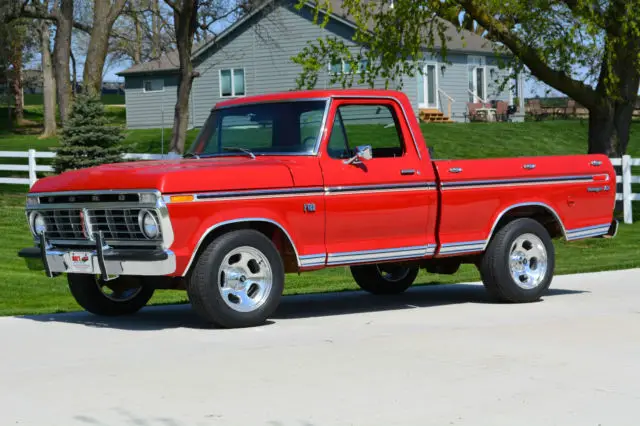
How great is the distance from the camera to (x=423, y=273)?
56.6 feet

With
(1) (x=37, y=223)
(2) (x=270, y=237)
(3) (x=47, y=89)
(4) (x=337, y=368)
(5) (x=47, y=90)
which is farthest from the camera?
(3) (x=47, y=89)

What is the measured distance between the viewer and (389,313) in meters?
11.9

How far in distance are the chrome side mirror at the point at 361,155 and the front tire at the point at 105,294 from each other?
7.27 ft

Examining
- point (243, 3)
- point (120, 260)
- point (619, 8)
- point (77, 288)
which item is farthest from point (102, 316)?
point (243, 3)

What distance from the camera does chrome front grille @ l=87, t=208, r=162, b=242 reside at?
33.8 feet

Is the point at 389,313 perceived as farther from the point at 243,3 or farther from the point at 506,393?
the point at 243,3

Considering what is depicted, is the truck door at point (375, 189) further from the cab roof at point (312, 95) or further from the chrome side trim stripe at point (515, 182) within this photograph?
the chrome side trim stripe at point (515, 182)

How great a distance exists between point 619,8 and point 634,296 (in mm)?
11234

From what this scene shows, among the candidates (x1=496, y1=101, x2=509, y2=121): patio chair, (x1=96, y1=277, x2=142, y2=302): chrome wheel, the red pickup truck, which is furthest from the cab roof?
(x1=496, y1=101, x2=509, y2=121): patio chair

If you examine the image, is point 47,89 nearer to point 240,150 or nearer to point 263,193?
point 240,150

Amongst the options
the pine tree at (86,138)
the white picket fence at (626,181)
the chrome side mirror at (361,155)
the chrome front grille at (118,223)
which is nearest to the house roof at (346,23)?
the pine tree at (86,138)

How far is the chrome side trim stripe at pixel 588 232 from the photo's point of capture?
1312cm

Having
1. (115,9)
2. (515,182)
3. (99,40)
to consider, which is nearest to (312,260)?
(515,182)

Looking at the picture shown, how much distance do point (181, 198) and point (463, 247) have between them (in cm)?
333
